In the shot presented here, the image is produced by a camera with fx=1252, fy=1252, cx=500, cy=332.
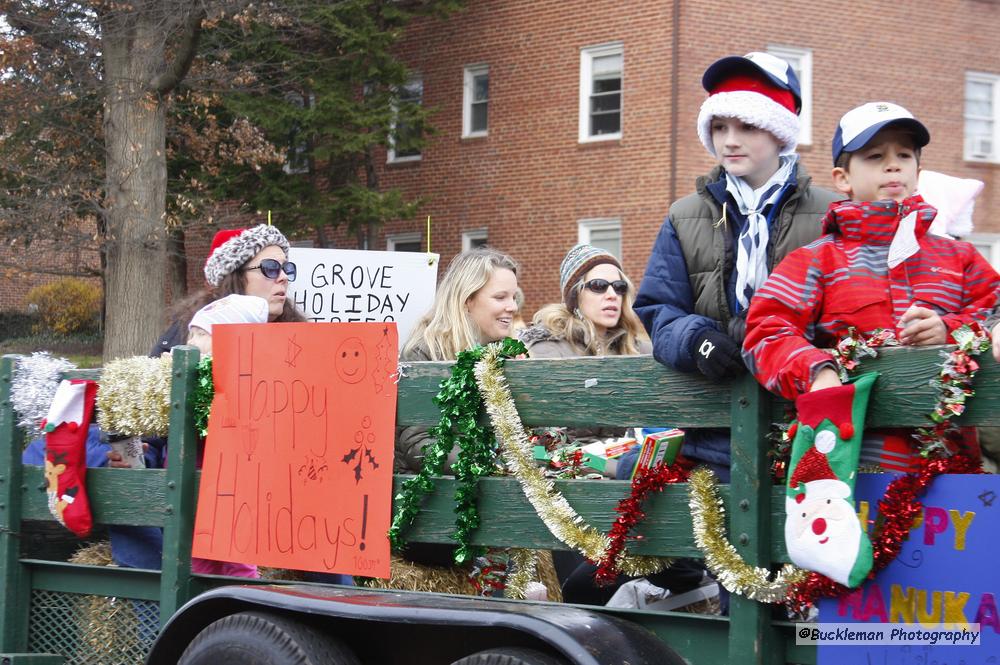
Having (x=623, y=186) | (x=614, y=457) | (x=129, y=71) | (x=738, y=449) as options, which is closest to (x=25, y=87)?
(x=129, y=71)

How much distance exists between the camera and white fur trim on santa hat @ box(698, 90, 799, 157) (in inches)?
135

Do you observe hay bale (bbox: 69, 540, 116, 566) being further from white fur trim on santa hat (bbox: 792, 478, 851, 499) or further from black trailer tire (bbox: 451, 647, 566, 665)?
white fur trim on santa hat (bbox: 792, 478, 851, 499)

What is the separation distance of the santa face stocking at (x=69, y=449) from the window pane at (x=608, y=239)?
16.9 metres

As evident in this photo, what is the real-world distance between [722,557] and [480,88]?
21170 mm

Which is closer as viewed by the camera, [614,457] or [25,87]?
[614,457]

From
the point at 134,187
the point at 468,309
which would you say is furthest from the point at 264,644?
the point at 134,187

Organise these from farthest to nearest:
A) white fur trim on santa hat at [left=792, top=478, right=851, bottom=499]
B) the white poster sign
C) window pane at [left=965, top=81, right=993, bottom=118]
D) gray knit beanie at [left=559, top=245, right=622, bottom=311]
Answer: window pane at [left=965, top=81, right=993, bottom=118] < the white poster sign < gray knit beanie at [left=559, top=245, right=622, bottom=311] < white fur trim on santa hat at [left=792, top=478, right=851, bottom=499]

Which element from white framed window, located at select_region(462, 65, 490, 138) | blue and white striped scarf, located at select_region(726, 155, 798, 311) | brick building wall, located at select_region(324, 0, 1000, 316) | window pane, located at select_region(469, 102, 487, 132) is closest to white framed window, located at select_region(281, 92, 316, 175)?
brick building wall, located at select_region(324, 0, 1000, 316)

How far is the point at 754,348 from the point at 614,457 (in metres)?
1.36

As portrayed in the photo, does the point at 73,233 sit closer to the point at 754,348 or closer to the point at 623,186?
the point at 623,186

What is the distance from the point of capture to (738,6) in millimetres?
20750

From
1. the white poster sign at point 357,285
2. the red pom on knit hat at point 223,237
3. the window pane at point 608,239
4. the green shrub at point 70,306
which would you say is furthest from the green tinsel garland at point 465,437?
the green shrub at point 70,306

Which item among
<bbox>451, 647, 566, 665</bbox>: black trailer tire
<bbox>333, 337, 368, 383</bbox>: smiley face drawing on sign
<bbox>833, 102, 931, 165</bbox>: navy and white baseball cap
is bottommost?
<bbox>451, 647, 566, 665</bbox>: black trailer tire

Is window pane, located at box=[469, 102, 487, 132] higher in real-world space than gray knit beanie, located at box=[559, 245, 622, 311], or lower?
higher
